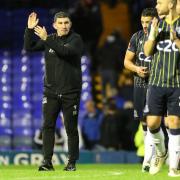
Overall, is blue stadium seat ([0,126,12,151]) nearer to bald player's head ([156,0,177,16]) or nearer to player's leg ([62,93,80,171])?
player's leg ([62,93,80,171])

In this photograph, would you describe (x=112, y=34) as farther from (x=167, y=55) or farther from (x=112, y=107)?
(x=167, y=55)

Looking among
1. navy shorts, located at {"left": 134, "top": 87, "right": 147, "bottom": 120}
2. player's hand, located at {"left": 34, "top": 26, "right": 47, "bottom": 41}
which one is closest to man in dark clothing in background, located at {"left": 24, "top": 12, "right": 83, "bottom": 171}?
player's hand, located at {"left": 34, "top": 26, "right": 47, "bottom": 41}

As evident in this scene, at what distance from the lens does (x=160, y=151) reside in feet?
33.0

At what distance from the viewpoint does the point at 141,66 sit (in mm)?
11023

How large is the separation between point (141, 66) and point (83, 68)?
8.57 m

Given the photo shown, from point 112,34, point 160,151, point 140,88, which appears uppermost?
point 112,34

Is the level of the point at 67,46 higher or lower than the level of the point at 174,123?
higher

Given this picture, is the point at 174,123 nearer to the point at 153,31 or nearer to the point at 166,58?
the point at 166,58

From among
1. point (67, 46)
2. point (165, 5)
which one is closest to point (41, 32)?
point (67, 46)

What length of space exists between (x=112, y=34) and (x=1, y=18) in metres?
2.86

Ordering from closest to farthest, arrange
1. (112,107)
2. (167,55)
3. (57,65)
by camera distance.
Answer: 1. (167,55)
2. (57,65)
3. (112,107)

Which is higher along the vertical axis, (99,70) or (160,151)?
(99,70)

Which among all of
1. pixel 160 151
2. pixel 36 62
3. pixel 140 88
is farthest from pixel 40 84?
pixel 160 151

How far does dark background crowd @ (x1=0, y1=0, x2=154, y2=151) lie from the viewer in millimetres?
18172
